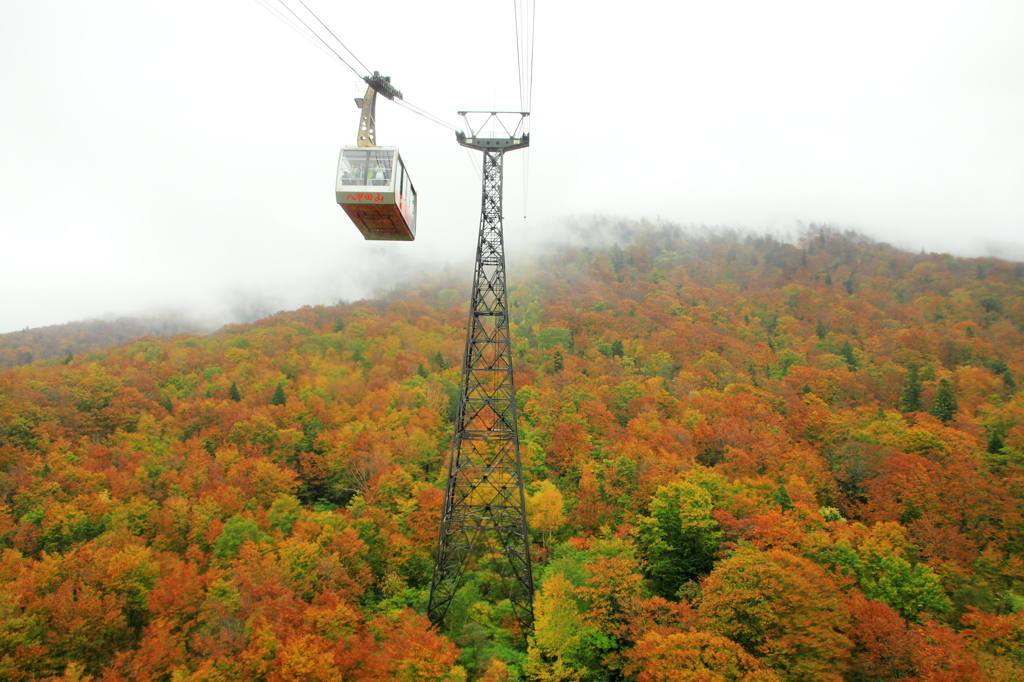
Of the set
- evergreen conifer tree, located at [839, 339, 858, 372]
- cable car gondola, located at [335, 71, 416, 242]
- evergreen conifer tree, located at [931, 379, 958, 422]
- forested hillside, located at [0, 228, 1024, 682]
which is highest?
cable car gondola, located at [335, 71, 416, 242]

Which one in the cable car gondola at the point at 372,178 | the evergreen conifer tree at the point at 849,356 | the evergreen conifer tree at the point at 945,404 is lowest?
the evergreen conifer tree at the point at 945,404

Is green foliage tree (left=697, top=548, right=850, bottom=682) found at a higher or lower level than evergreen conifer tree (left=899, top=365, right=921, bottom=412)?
lower

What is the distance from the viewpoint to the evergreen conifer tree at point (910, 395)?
40.2 m

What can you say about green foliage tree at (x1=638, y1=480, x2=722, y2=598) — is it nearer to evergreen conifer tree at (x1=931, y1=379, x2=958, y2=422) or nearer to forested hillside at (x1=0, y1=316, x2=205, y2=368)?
evergreen conifer tree at (x1=931, y1=379, x2=958, y2=422)

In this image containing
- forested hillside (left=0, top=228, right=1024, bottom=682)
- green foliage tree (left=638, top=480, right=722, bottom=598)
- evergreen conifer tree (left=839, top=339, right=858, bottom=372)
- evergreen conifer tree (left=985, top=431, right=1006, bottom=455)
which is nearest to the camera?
forested hillside (left=0, top=228, right=1024, bottom=682)

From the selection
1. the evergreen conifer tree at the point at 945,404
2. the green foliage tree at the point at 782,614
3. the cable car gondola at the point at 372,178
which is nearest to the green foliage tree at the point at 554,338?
the evergreen conifer tree at the point at 945,404

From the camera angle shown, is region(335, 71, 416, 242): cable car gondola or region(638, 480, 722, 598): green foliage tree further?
region(638, 480, 722, 598): green foliage tree

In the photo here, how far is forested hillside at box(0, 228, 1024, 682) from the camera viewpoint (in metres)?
16.7

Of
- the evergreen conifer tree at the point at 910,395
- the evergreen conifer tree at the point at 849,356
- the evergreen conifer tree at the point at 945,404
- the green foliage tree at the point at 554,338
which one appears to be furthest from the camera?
the green foliage tree at the point at 554,338

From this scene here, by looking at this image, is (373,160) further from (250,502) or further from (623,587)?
(250,502)

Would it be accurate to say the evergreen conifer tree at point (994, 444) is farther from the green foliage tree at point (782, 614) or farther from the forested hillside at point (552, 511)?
the green foliage tree at point (782, 614)

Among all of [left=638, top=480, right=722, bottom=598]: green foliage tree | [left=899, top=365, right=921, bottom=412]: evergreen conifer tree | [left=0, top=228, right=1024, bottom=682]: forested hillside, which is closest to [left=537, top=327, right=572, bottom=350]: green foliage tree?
[left=0, top=228, right=1024, bottom=682]: forested hillside

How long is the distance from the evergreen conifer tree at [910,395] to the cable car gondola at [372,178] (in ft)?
148

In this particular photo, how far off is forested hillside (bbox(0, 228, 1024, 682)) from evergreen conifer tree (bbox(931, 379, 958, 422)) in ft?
0.54
